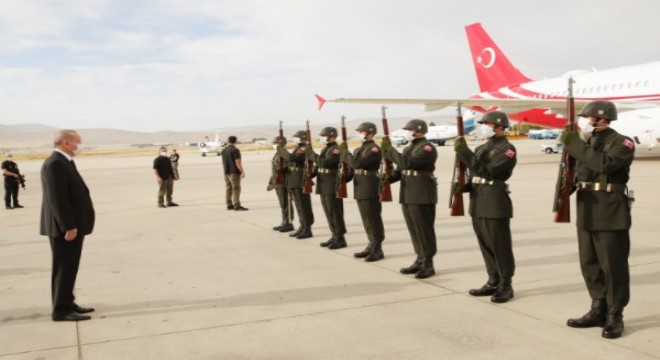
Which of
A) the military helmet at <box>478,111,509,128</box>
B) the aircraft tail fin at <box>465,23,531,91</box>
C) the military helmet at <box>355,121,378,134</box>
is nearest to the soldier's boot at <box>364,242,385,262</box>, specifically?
the military helmet at <box>355,121,378,134</box>

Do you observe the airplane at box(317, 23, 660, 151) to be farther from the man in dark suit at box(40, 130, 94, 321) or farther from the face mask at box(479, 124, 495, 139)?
the man in dark suit at box(40, 130, 94, 321)

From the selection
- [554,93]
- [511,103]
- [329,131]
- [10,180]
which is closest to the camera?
[329,131]

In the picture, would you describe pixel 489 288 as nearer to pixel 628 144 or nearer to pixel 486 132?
pixel 486 132

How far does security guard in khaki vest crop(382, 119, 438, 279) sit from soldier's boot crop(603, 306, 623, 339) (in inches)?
90.7

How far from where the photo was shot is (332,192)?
28.4ft

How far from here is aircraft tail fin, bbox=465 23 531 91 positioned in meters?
30.7

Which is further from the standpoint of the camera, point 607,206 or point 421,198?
point 421,198

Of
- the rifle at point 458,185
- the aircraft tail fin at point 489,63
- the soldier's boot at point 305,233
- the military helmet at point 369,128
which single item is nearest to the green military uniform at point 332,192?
the soldier's boot at point 305,233

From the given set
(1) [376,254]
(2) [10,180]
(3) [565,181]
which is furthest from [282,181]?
(2) [10,180]

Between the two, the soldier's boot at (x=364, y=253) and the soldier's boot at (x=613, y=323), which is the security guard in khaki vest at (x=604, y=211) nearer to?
the soldier's boot at (x=613, y=323)

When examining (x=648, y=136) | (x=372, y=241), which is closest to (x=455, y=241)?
(x=372, y=241)

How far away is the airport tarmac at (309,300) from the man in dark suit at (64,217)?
238mm

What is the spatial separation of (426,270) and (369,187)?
1.61 meters

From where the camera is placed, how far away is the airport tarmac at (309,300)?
437 centimetres
